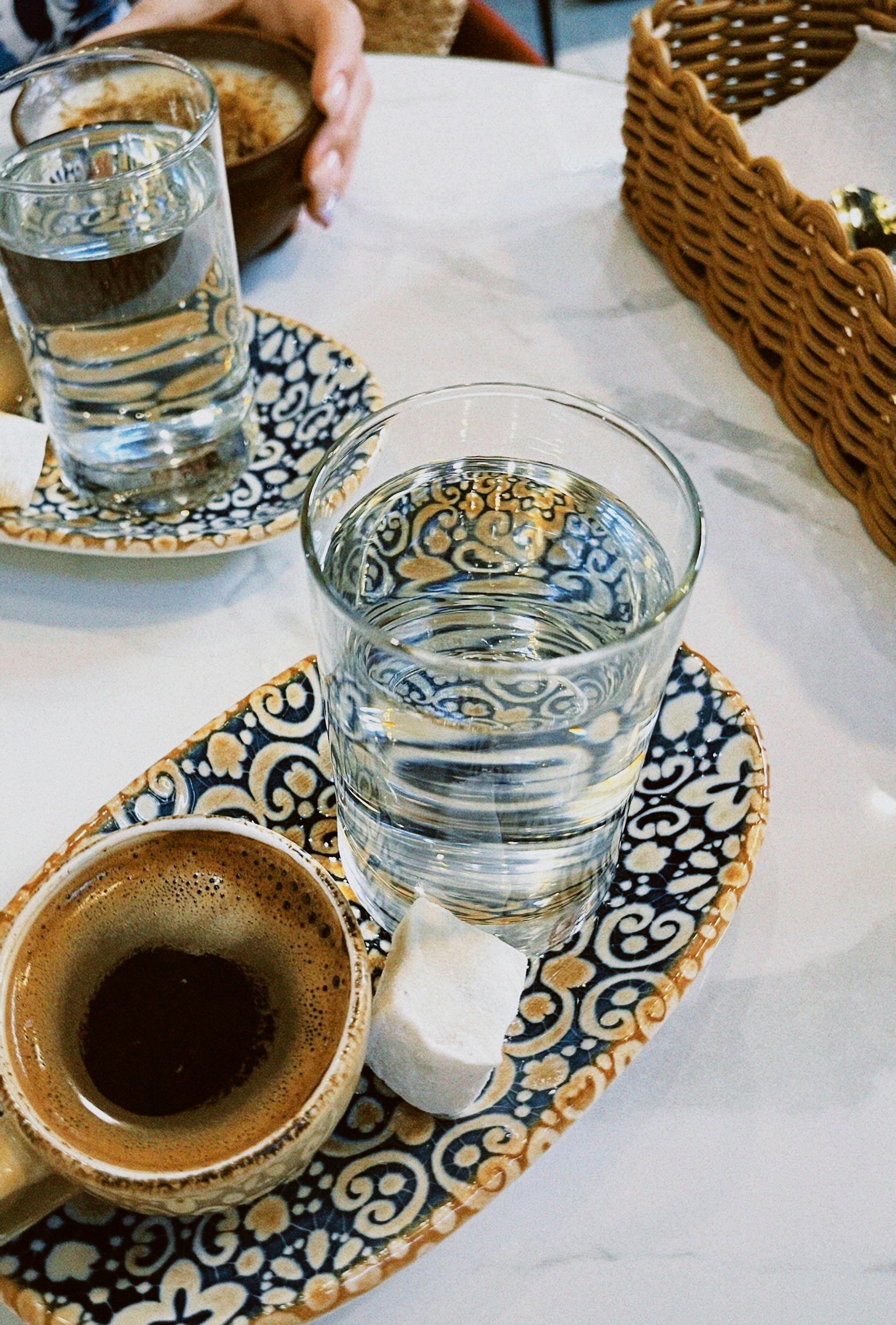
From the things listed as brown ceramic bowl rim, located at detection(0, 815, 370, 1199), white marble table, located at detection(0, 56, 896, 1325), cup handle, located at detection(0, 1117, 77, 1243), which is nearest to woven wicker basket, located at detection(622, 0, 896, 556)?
white marble table, located at detection(0, 56, 896, 1325)

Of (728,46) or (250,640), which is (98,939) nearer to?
(250,640)

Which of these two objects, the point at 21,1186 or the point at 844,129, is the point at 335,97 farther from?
the point at 21,1186

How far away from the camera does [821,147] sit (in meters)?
0.71

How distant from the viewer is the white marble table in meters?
0.39

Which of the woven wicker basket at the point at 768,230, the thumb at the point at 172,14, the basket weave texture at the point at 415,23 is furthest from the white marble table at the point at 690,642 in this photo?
the basket weave texture at the point at 415,23

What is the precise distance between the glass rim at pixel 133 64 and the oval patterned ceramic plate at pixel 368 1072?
0.23 metres

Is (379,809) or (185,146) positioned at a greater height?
(185,146)

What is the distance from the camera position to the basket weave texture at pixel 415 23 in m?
1.20

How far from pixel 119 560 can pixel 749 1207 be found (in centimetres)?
40

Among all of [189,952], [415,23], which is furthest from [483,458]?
[415,23]

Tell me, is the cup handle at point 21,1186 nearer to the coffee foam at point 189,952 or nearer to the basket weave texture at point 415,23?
the coffee foam at point 189,952

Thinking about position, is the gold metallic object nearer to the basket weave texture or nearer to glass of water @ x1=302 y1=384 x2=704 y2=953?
glass of water @ x1=302 y1=384 x2=704 y2=953

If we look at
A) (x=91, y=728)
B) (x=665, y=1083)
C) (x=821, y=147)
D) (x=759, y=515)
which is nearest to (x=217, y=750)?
(x=91, y=728)

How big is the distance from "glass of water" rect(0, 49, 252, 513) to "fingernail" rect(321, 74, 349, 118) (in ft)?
0.36
